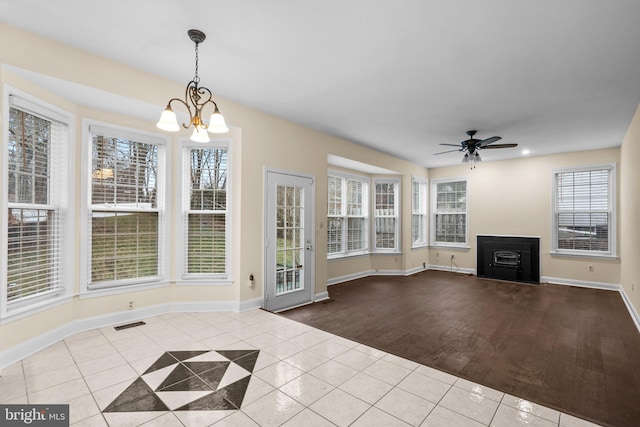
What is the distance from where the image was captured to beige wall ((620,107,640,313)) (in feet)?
13.5

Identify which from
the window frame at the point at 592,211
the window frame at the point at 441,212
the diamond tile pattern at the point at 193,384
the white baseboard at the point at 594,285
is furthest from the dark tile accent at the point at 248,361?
the window frame at the point at 592,211

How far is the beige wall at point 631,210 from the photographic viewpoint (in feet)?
13.5

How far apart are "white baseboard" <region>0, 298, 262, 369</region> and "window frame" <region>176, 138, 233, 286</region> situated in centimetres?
31

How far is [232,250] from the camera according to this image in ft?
13.9

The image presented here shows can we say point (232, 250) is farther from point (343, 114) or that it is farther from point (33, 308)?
point (343, 114)

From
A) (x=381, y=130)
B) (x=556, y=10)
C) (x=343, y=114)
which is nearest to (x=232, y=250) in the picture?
(x=343, y=114)

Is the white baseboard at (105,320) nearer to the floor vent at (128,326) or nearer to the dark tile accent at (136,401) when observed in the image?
the floor vent at (128,326)

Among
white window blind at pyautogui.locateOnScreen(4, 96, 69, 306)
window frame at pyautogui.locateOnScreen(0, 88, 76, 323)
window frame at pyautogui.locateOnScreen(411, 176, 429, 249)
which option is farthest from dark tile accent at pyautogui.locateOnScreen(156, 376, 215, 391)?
window frame at pyautogui.locateOnScreen(411, 176, 429, 249)

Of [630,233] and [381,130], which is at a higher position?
[381,130]

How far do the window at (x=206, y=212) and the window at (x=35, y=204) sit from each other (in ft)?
4.22

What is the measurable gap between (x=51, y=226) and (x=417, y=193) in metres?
7.48

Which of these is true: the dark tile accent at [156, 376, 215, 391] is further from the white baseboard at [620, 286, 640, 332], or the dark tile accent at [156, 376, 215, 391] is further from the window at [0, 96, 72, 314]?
the white baseboard at [620, 286, 640, 332]

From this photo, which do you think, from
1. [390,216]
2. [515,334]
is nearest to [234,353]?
[515,334]

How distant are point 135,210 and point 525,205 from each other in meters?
7.68
